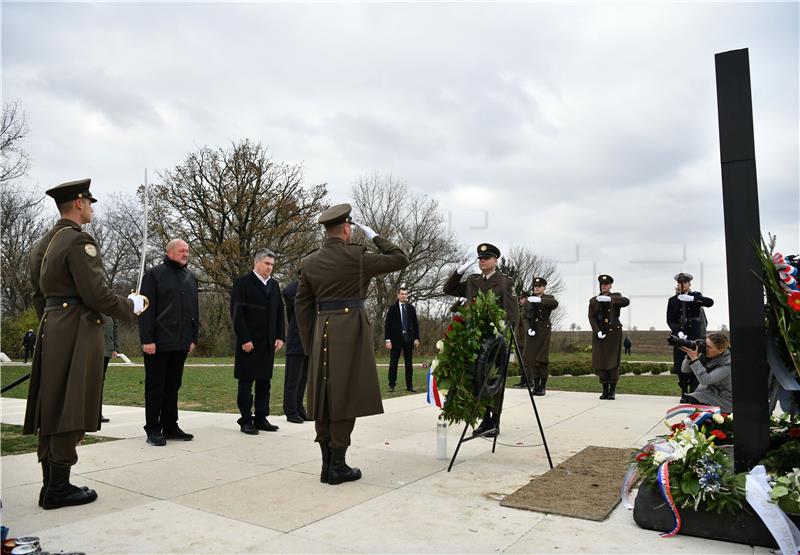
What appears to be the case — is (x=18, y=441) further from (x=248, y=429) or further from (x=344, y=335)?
(x=344, y=335)

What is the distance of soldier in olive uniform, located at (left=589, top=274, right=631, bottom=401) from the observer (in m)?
11.4

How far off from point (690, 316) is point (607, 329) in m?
1.43

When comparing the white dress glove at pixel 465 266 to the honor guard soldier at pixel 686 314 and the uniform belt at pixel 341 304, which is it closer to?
the uniform belt at pixel 341 304

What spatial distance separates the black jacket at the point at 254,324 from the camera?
7.34 metres

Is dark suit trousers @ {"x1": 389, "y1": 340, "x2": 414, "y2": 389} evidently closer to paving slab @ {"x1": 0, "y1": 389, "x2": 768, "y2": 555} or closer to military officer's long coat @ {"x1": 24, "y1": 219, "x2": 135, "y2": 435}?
paving slab @ {"x1": 0, "y1": 389, "x2": 768, "y2": 555}

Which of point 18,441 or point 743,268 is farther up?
point 743,268

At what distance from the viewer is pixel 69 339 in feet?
14.0

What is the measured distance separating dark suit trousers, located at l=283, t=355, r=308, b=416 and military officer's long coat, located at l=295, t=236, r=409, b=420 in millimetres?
3025

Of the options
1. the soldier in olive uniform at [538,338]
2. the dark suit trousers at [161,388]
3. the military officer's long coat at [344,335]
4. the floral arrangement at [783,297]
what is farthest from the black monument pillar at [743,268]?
the soldier in olive uniform at [538,338]

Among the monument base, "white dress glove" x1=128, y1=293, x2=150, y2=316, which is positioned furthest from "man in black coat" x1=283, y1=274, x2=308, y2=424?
the monument base

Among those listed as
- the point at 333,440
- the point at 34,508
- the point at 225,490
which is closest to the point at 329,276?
the point at 333,440

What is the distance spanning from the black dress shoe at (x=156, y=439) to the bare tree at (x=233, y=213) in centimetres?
2543

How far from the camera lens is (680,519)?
3.65 metres

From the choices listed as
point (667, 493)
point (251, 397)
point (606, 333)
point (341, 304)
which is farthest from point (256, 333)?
point (606, 333)
